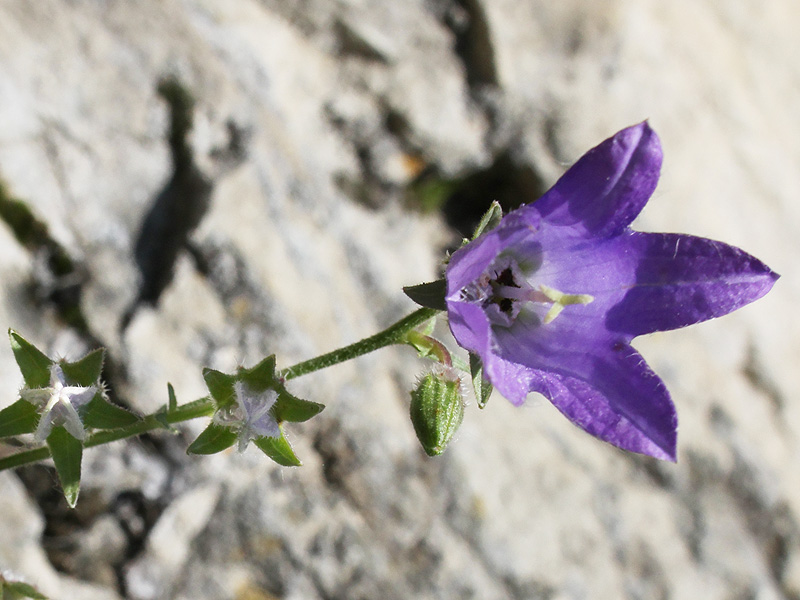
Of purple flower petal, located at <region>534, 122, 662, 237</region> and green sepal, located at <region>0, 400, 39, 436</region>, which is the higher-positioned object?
green sepal, located at <region>0, 400, 39, 436</region>

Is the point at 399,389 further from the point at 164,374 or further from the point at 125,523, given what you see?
the point at 125,523

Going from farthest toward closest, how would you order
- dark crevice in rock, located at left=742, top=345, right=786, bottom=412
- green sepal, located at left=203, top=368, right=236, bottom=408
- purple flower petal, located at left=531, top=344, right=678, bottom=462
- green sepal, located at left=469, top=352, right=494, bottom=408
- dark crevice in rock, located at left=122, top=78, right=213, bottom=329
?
dark crevice in rock, located at left=742, top=345, right=786, bottom=412 → dark crevice in rock, located at left=122, top=78, right=213, bottom=329 → green sepal, located at left=203, top=368, right=236, bottom=408 → green sepal, located at left=469, top=352, right=494, bottom=408 → purple flower petal, located at left=531, top=344, right=678, bottom=462

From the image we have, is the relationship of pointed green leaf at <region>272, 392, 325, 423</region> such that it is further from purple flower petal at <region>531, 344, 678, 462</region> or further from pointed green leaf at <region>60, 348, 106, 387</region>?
purple flower petal at <region>531, 344, 678, 462</region>

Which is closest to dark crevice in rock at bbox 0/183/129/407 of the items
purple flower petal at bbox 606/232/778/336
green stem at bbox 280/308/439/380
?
green stem at bbox 280/308/439/380

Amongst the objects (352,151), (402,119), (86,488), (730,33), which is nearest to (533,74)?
(402,119)

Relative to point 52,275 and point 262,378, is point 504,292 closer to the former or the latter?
point 262,378

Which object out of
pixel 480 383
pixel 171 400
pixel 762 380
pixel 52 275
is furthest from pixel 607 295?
pixel 762 380
